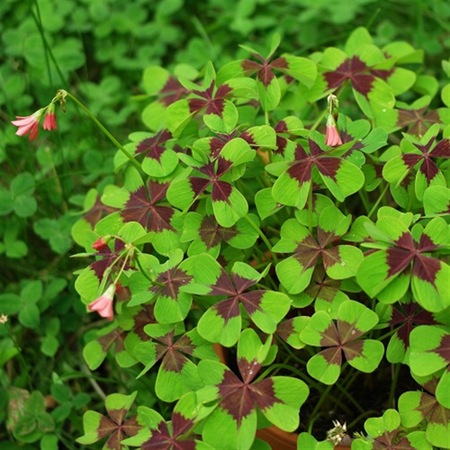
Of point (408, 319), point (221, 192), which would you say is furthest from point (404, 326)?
point (221, 192)

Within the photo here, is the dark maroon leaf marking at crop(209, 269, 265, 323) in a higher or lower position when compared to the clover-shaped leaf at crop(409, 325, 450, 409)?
higher

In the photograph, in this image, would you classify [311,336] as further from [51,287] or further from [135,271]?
[51,287]

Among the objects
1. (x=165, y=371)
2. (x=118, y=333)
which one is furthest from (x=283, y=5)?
(x=165, y=371)

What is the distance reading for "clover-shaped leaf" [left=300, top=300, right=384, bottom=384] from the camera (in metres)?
1.42

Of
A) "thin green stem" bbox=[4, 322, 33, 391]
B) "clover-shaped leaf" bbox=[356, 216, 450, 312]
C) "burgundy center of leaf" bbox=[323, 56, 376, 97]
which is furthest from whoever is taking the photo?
"thin green stem" bbox=[4, 322, 33, 391]

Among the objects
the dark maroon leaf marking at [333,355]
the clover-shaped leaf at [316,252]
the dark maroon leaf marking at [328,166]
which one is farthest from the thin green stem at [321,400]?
the dark maroon leaf marking at [328,166]

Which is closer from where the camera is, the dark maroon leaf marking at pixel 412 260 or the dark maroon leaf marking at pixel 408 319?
the dark maroon leaf marking at pixel 412 260

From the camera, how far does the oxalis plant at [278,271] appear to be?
4.48 ft

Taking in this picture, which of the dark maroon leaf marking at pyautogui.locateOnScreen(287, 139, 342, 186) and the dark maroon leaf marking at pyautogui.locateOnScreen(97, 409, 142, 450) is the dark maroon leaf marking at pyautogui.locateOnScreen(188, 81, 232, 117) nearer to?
the dark maroon leaf marking at pyautogui.locateOnScreen(287, 139, 342, 186)

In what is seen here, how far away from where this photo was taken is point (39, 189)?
235cm

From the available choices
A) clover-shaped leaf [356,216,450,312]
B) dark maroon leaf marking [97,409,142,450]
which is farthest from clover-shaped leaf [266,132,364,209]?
dark maroon leaf marking [97,409,142,450]

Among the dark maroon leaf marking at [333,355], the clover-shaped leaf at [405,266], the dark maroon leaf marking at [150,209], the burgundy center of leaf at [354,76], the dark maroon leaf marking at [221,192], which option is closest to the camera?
the clover-shaped leaf at [405,266]

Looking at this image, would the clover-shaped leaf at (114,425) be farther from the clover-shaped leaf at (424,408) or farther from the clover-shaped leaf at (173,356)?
the clover-shaped leaf at (424,408)

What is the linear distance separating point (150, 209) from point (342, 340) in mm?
540
